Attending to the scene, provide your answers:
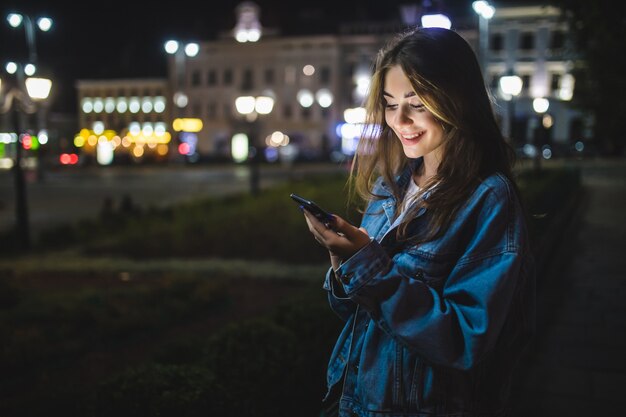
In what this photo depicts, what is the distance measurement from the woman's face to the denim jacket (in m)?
0.20

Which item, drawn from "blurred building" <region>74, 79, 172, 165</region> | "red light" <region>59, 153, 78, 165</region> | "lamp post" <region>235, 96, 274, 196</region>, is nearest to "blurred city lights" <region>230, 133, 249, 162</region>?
"blurred building" <region>74, 79, 172, 165</region>

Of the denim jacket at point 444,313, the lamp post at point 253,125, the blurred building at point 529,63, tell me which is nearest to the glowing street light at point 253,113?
the lamp post at point 253,125

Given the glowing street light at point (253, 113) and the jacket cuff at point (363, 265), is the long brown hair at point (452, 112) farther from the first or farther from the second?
the glowing street light at point (253, 113)

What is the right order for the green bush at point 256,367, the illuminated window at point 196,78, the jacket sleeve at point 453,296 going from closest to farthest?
the jacket sleeve at point 453,296
the green bush at point 256,367
the illuminated window at point 196,78

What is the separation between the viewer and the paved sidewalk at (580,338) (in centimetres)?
434

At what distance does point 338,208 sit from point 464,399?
435 inches

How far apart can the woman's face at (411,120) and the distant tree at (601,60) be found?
8.14m

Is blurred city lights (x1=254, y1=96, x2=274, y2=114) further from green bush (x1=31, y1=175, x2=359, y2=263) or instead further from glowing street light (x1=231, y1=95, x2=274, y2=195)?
green bush (x1=31, y1=175, x2=359, y2=263)

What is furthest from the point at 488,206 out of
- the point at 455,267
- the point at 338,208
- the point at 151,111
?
the point at 151,111

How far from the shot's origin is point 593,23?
9023 mm

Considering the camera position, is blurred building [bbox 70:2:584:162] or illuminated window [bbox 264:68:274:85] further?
illuminated window [bbox 264:68:274:85]

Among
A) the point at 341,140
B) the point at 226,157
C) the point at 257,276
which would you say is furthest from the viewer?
the point at 341,140

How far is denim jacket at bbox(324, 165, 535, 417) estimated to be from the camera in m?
1.51

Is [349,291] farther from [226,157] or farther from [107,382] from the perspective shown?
[226,157]
